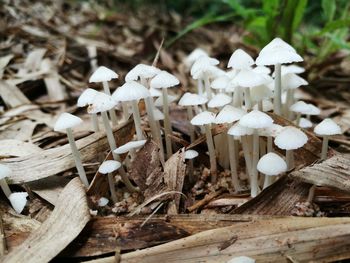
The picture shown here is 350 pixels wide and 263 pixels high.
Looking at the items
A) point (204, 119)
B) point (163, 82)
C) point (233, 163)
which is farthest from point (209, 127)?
point (163, 82)

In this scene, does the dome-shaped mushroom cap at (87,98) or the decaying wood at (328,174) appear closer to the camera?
the decaying wood at (328,174)

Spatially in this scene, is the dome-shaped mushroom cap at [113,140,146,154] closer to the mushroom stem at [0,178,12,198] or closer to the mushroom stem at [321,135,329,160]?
the mushroom stem at [0,178,12,198]

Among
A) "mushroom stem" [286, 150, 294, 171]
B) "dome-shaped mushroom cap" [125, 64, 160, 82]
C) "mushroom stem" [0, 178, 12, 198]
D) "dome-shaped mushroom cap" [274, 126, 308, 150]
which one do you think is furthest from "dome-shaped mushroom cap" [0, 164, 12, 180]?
"mushroom stem" [286, 150, 294, 171]

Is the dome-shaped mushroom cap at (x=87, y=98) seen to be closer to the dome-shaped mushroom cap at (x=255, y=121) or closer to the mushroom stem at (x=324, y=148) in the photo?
the dome-shaped mushroom cap at (x=255, y=121)

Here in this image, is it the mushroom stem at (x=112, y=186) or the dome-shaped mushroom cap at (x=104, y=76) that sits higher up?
the dome-shaped mushroom cap at (x=104, y=76)

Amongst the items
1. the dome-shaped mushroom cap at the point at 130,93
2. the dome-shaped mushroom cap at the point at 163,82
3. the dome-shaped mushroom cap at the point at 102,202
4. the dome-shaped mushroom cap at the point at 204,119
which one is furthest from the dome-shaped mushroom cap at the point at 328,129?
the dome-shaped mushroom cap at the point at 102,202
